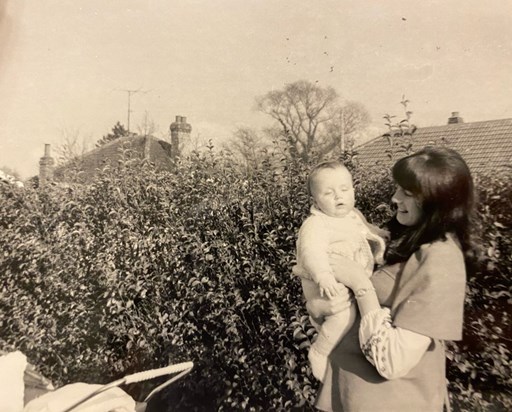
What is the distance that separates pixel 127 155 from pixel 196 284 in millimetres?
1743

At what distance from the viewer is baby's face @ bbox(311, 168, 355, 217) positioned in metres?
1.87

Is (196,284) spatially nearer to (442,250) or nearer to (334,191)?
(334,191)

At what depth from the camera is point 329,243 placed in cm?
185

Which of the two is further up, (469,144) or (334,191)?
(469,144)

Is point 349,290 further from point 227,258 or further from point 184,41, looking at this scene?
point 184,41

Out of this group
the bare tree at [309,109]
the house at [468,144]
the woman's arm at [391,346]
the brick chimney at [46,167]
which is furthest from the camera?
the brick chimney at [46,167]

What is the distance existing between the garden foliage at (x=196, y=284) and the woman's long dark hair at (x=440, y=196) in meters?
1.13

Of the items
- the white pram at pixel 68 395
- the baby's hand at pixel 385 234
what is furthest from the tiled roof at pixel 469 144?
the white pram at pixel 68 395

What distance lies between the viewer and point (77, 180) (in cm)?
512

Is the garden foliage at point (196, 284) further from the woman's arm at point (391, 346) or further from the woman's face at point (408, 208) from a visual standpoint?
the woman's arm at point (391, 346)

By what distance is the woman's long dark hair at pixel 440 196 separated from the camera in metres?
1.51

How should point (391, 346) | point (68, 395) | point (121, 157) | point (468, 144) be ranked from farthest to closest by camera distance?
point (121, 157), point (468, 144), point (68, 395), point (391, 346)

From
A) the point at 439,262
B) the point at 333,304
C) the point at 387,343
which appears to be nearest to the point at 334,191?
the point at 333,304

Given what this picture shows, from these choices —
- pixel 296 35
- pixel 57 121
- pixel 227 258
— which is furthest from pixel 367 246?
pixel 57 121
